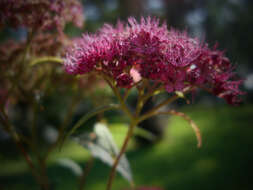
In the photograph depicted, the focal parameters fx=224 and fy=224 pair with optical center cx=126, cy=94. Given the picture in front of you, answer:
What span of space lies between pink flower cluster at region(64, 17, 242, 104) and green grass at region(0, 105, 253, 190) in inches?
17.4

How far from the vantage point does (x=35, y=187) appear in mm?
1760

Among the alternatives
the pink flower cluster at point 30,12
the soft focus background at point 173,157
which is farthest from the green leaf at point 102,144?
the pink flower cluster at point 30,12

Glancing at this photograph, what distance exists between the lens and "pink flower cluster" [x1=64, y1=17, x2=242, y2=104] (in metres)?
0.40

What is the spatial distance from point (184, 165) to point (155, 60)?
152 centimetres

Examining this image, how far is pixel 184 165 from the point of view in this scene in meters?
1.74

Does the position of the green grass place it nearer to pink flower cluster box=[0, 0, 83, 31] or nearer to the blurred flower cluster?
the blurred flower cluster

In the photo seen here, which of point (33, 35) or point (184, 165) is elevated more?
point (33, 35)

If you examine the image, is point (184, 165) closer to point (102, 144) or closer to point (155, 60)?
point (102, 144)

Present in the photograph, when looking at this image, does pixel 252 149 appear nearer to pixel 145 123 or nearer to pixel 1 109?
pixel 145 123

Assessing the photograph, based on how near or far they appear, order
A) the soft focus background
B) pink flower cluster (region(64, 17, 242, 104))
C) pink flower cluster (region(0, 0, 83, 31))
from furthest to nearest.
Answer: the soft focus background → pink flower cluster (region(0, 0, 83, 31)) → pink flower cluster (region(64, 17, 242, 104))

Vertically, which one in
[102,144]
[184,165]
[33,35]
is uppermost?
[33,35]

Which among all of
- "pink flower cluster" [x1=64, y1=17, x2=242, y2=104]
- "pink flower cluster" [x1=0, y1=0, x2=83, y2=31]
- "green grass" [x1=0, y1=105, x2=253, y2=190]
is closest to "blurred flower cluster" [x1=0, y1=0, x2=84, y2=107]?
"pink flower cluster" [x1=0, y1=0, x2=83, y2=31]

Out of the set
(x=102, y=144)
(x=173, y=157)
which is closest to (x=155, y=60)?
(x=102, y=144)

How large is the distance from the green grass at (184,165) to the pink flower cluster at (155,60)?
443mm
